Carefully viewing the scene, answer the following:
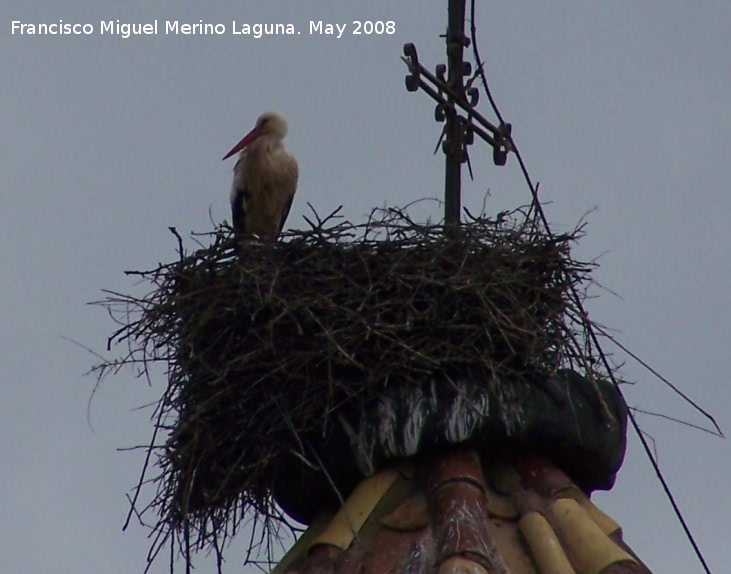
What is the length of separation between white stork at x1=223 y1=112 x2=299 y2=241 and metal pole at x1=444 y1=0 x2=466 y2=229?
2.39 meters

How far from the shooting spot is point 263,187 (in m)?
7.68

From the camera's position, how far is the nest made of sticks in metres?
4.51

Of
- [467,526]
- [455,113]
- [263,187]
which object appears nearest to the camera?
[467,526]

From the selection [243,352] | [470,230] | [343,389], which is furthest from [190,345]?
[470,230]

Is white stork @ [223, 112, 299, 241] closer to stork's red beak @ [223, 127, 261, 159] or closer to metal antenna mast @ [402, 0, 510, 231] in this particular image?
stork's red beak @ [223, 127, 261, 159]

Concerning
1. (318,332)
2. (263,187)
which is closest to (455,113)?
(318,332)

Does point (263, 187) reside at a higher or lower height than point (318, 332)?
higher

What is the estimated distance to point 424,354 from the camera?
4.45 meters

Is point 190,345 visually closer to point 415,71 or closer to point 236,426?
point 236,426

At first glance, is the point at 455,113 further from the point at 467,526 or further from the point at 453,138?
the point at 467,526

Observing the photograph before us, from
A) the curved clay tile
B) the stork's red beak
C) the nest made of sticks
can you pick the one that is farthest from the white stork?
the curved clay tile

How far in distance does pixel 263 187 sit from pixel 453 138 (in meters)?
2.48

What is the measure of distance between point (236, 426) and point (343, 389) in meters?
0.47

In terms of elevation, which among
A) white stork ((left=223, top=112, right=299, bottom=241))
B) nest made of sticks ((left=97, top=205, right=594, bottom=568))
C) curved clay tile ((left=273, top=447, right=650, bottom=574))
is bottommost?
curved clay tile ((left=273, top=447, right=650, bottom=574))
